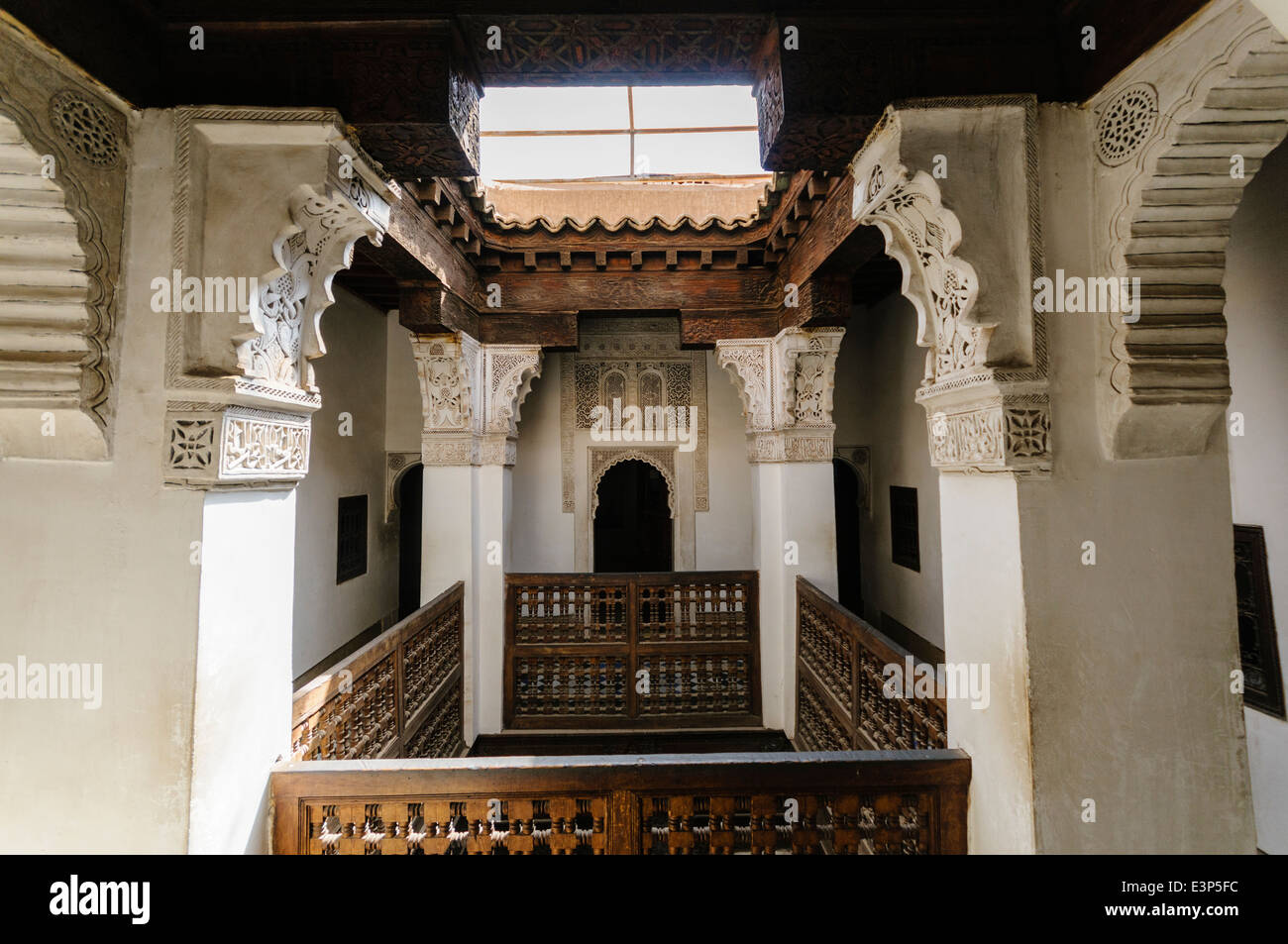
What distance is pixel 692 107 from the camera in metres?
4.43

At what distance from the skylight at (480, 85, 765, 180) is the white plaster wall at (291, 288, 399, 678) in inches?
78.0

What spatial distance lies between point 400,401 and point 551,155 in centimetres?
289

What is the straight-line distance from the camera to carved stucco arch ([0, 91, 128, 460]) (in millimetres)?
1453

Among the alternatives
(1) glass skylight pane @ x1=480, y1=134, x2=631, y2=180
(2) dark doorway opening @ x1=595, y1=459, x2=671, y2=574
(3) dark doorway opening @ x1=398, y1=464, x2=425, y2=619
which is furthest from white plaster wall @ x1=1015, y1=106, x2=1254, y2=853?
(2) dark doorway opening @ x1=595, y1=459, x2=671, y2=574

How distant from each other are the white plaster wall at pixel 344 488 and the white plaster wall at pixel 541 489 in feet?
4.68

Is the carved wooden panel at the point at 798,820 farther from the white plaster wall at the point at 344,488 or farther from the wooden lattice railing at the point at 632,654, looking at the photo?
the white plaster wall at the point at 344,488

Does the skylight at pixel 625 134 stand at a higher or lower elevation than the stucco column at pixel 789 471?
higher

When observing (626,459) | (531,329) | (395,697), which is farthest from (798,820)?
(626,459)

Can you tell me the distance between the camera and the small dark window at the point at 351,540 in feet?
17.4

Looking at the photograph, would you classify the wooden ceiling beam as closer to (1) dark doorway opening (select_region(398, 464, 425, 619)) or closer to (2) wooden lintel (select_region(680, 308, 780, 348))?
(2) wooden lintel (select_region(680, 308, 780, 348))

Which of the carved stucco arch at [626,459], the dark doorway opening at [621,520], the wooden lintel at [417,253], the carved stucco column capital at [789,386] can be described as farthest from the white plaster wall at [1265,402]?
the dark doorway opening at [621,520]

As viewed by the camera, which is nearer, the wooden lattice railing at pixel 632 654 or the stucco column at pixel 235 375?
the stucco column at pixel 235 375

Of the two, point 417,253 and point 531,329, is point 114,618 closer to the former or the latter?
point 417,253
